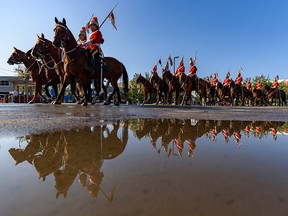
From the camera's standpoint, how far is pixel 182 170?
113 cm

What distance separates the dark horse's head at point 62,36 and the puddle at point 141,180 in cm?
683

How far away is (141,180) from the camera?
3.22ft

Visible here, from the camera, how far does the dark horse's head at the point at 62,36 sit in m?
7.77

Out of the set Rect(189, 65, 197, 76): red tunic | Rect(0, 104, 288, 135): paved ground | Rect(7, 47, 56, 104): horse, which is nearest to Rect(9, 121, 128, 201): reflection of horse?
Rect(0, 104, 288, 135): paved ground

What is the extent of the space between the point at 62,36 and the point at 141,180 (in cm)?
778

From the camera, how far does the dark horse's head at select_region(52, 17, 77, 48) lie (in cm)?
777

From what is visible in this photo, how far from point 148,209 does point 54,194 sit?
1.10ft

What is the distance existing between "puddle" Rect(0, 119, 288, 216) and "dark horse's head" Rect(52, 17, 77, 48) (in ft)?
22.4

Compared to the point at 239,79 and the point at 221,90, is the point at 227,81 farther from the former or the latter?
the point at 239,79

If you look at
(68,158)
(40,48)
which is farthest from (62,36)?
(68,158)

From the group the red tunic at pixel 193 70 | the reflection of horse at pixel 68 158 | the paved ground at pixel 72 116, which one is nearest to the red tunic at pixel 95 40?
the paved ground at pixel 72 116

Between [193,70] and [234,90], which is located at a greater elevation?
[193,70]

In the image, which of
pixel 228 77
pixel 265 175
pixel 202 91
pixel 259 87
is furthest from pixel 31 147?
pixel 259 87

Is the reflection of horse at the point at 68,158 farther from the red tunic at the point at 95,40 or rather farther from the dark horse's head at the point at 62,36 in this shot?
the red tunic at the point at 95,40
